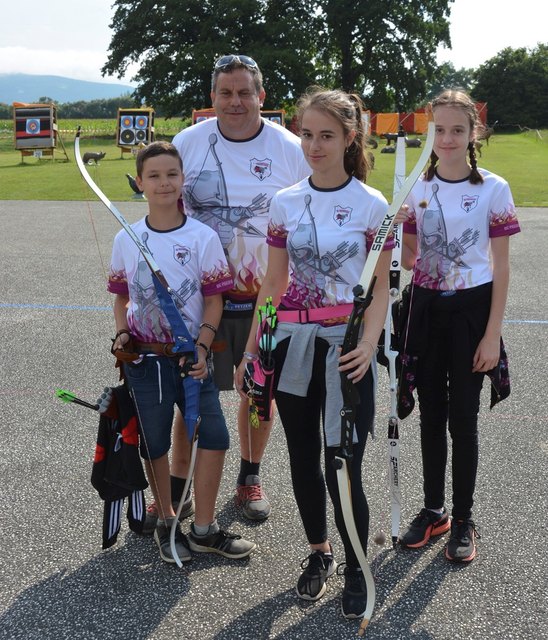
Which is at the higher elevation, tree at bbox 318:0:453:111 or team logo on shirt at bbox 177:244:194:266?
tree at bbox 318:0:453:111

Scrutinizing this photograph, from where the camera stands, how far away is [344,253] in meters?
2.40

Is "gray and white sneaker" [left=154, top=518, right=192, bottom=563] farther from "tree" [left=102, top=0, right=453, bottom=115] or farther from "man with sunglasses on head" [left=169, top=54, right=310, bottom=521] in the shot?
"tree" [left=102, top=0, right=453, bottom=115]

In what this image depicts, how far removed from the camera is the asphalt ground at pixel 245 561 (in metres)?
2.47

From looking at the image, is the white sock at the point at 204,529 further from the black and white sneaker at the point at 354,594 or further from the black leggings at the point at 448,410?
the black leggings at the point at 448,410

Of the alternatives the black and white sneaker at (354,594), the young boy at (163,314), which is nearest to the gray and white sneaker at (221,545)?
the young boy at (163,314)

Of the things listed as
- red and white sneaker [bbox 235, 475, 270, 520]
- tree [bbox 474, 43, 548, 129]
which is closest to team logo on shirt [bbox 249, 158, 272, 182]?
red and white sneaker [bbox 235, 475, 270, 520]

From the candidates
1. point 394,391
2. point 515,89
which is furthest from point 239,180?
point 515,89

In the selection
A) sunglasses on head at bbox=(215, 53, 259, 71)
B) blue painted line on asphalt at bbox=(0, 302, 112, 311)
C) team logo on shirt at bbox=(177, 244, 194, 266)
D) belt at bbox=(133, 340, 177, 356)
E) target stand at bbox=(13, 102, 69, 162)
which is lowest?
blue painted line on asphalt at bbox=(0, 302, 112, 311)

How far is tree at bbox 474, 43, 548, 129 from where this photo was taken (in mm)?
55312

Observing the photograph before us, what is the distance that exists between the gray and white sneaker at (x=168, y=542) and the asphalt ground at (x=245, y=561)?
0.16 feet

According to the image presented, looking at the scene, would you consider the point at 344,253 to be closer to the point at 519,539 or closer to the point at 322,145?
the point at 322,145

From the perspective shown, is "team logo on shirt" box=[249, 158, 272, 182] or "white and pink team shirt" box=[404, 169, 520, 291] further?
"team logo on shirt" box=[249, 158, 272, 182]

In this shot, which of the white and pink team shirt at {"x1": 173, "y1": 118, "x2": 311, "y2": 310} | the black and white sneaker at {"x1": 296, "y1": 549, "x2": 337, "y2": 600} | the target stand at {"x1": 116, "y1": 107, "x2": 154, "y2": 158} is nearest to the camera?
the black and white sneaker at {"x1": 296, "y1": 549, "x2": 337, "y2": 600}

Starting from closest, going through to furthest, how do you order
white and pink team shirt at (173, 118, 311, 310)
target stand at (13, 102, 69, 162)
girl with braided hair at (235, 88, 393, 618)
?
girl with braided hair at (235, 88, 393, 618), white and pink team shirt at (173, 118, 311, 310), target stand at (13, 102, 69, 162)
